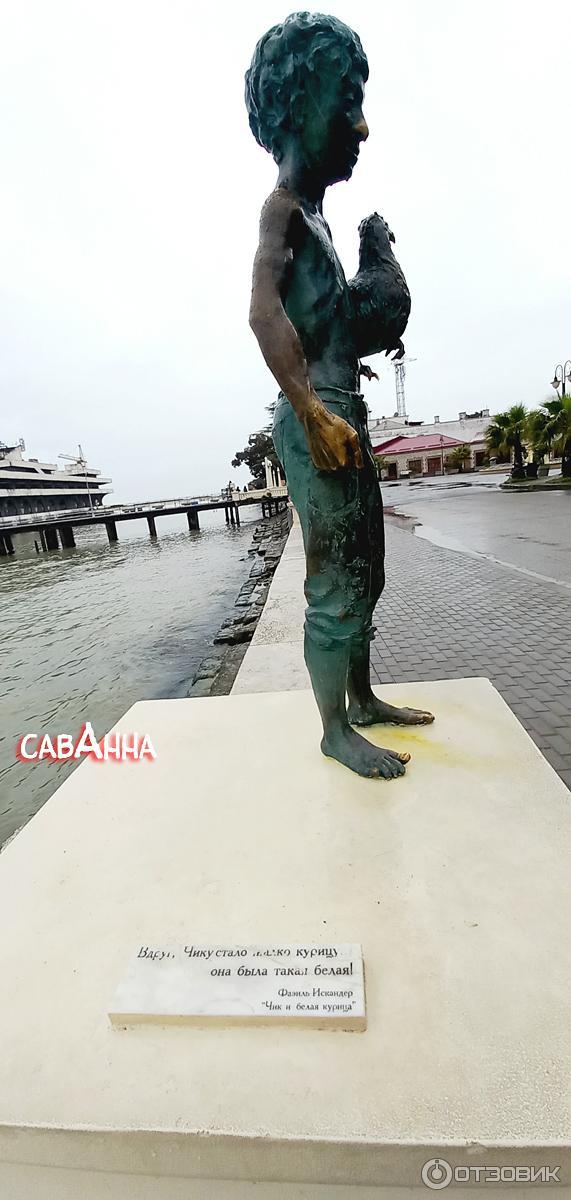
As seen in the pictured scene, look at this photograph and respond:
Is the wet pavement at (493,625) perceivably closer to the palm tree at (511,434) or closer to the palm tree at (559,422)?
the palm tree at (559,422)

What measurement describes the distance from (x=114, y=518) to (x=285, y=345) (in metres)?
40.7

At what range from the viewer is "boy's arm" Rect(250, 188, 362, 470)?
1540mm

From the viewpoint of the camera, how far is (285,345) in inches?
60.5

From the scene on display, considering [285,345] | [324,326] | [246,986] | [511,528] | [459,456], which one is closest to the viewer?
[246,986]

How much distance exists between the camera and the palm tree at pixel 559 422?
772 inches

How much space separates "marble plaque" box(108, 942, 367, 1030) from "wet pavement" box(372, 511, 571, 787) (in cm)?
Answer: 101

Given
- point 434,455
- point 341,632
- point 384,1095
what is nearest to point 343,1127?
point 384,1095

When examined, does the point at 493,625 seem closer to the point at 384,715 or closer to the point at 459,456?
the point at 384,715

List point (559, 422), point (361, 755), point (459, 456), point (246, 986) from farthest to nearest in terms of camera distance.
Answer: point (459, 456), point (559, 422), point (361, 755), point (246, 986)

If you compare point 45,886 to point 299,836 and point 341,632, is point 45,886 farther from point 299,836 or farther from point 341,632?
point 341,632

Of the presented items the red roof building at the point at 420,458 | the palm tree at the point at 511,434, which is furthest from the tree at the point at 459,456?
the palm tree at the point at 511,434

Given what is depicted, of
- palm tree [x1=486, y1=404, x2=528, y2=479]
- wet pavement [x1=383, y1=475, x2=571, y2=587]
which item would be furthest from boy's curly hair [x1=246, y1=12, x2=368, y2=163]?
palm tree [x1=486, y1=404, x2=528, y2=479]

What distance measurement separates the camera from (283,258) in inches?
62.8

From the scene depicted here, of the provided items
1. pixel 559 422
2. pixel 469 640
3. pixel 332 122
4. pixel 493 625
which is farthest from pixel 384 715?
pixel 559 422
